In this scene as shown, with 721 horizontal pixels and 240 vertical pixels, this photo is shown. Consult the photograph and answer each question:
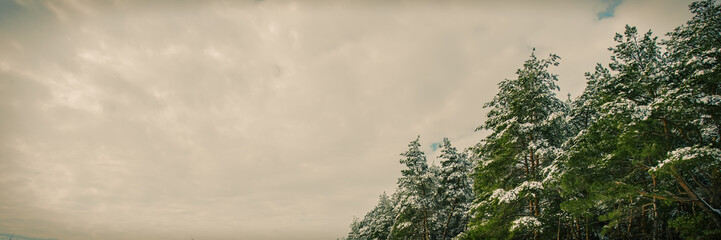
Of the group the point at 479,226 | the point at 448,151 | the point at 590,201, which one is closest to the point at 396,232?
the point at 448,151

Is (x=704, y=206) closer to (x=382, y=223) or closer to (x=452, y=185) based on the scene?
(x=452, y=185)

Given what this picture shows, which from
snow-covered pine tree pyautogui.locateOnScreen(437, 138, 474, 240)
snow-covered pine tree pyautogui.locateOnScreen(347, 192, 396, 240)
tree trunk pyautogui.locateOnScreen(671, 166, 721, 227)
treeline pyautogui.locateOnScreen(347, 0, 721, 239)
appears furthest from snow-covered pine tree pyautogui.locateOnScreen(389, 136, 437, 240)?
tree trunk pyautogui.locateOnScreen(671, 166, 721, 227)

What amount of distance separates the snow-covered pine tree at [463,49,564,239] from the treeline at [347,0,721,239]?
5cm

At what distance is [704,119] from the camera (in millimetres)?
9508

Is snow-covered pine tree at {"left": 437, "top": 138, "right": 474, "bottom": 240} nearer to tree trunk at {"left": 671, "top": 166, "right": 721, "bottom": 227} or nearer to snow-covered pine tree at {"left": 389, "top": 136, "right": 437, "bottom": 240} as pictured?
snow-covered pine tree at {"left": 389, "top": 136, "right": 437, "bottom": 240}

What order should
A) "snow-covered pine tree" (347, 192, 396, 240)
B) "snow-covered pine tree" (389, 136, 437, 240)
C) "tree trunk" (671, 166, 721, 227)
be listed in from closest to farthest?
"tree trunk" (671, 166, 721, 227) < "snow-covered pine tree" (389, 136, 437, 240) < "snow-covered pine tree" (347, 192, 396, 240)

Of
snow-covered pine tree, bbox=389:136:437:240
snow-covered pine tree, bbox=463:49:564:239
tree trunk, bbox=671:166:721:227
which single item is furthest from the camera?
snow-covered pine tree, bbox=389:136:437:240

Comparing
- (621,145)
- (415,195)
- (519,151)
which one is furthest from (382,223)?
(621,145)

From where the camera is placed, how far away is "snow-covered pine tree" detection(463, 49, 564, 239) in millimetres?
12695

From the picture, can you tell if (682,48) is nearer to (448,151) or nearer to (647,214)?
(647,214)

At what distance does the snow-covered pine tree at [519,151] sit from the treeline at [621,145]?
54 millimetres

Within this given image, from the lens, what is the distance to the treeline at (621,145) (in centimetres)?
927

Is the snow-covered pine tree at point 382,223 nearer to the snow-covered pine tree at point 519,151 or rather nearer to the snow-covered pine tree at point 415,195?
the snow-covered pine tree at point 415,195

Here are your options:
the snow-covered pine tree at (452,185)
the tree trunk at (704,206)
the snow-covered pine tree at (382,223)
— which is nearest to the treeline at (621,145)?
the tree trunk at (704,206)
